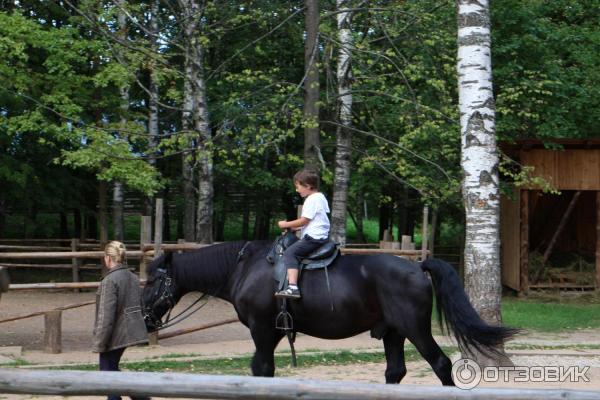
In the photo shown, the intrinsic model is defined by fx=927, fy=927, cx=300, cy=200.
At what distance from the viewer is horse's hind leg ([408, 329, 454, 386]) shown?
7.55 m

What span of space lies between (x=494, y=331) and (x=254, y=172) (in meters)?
18.0

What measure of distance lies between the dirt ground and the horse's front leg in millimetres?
1719

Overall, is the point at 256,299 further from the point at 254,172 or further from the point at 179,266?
the point at 254,172

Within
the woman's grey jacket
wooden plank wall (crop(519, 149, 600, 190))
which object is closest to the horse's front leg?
the woman's grey jacket

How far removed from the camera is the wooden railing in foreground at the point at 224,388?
466 centimetres

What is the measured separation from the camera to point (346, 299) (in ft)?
26.1

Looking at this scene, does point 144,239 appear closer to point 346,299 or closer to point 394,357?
point 346,299

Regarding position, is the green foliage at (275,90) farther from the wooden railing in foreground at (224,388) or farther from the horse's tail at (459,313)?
the wooden railing in foreground at (224,388)

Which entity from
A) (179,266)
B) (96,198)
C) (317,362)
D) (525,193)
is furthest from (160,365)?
(96,198)

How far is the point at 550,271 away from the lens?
2223cm

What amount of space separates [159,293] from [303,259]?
4.59 feet

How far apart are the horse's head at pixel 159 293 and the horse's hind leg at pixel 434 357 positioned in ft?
7.43

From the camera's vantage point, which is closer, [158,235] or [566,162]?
[158,235]

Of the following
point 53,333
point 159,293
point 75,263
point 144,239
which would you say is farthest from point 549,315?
point 159,293
